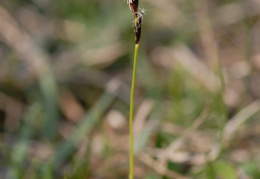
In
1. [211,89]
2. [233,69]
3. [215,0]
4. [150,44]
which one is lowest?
[211,89]

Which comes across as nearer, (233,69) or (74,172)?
(74,172)

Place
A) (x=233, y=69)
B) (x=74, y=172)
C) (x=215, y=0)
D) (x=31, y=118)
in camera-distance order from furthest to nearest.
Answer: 1. (x=215, y=0)
2. (x=233, y=69)
3. (x=31, y=118)
4. (x=74, y=172)

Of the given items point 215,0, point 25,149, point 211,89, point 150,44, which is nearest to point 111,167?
point 25,149

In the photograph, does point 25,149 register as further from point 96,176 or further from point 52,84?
point 52,84

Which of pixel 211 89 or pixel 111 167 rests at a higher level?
pixel 211 89

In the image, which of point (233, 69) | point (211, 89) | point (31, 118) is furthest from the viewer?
point (233, 69)

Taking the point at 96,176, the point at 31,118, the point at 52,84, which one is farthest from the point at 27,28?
the point at 96,176

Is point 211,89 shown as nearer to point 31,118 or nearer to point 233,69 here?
point 233,69
